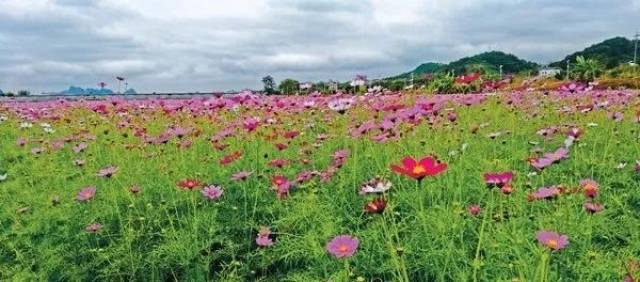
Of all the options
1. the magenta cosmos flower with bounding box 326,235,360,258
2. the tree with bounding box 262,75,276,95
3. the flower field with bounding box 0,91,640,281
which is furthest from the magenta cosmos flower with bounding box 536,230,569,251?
the tree with bounding box 262,75,276,95

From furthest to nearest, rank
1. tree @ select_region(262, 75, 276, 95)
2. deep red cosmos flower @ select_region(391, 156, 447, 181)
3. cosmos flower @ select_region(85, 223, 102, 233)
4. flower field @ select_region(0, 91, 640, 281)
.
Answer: tree @ select_region(262, 75, 276, 95) < cosmos flower @ select_region(85, 223, 102, 233) < flower field @ select_region(0, 91, 640, 281) < deep red cosmos flower @ select_region(391, 156, 447, 181)

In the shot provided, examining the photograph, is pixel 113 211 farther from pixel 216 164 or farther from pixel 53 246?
pixel 216 164

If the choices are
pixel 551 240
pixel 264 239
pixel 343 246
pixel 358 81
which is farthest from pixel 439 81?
pixel 551 240

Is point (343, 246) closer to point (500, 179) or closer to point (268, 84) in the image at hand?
point (500, 179)

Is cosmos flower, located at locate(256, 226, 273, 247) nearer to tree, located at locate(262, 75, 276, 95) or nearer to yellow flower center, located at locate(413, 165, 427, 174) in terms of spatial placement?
yellow flower center, located at locate(413, 165, 427, 174)

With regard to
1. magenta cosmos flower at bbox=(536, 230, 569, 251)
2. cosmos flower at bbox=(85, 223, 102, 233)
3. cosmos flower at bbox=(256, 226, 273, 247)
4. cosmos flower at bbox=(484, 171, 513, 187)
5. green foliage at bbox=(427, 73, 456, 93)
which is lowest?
cosmos flower at bbox=(85, 223, 102, 233)

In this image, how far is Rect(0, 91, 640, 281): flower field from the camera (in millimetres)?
2502

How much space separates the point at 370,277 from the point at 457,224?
1.37 ft

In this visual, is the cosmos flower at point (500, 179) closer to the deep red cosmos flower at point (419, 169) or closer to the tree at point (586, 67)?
the deep red cosmos flower at point (419, 169)

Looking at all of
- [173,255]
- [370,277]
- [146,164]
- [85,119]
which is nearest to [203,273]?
[173,255]

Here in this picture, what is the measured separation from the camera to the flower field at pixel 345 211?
2.50m

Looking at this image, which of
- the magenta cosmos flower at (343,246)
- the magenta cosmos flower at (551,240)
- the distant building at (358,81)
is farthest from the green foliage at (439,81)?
the magenta cosmos flower at (551,240)

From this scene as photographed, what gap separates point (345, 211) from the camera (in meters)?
3.21

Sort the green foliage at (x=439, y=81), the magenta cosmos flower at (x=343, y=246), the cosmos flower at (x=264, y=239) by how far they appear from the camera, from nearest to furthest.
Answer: the magenta cosmos flower at (x=343, y=246) < the cosmos flower at (x=264, y=239) < the green foliage at (x=439, y=81)
